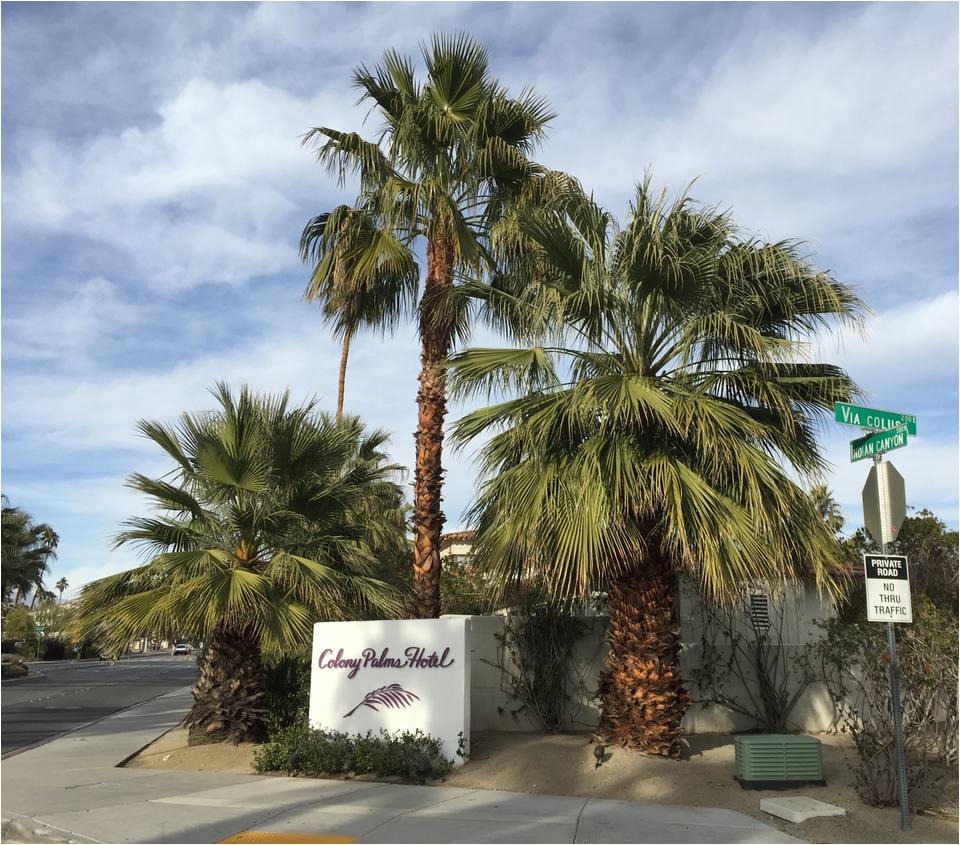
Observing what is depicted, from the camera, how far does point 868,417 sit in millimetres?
7977

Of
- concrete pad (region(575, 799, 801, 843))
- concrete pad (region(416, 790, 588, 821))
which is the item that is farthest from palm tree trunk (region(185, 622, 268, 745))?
concrete pad (region(575, 799, 801, 843))

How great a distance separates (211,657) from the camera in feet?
40.6

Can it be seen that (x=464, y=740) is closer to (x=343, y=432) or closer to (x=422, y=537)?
(x=422, y=537)

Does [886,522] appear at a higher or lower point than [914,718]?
higher

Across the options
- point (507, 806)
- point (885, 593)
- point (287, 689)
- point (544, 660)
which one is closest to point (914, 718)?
point (885, 593)

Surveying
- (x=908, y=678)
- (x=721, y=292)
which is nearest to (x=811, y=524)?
(x=908, y=678)

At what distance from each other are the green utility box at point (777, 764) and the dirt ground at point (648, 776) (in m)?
0.10

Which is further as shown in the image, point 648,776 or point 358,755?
point 358,755

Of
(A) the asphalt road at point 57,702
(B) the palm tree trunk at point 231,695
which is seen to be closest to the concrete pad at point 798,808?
(B) the palm tree trunk at point 231,695

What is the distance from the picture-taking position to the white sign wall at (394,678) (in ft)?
35.3

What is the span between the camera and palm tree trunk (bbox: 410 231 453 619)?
39.3 ft

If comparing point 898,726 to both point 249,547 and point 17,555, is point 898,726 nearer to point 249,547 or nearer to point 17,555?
point 249,547

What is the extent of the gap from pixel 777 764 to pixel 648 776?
1.35 m

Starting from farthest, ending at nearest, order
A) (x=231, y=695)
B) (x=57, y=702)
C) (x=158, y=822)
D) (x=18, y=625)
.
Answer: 1. (x=18, y=625)
2. (x=57, y=702)
3. (x=231, y=695)
4. (x=158, y=822)
